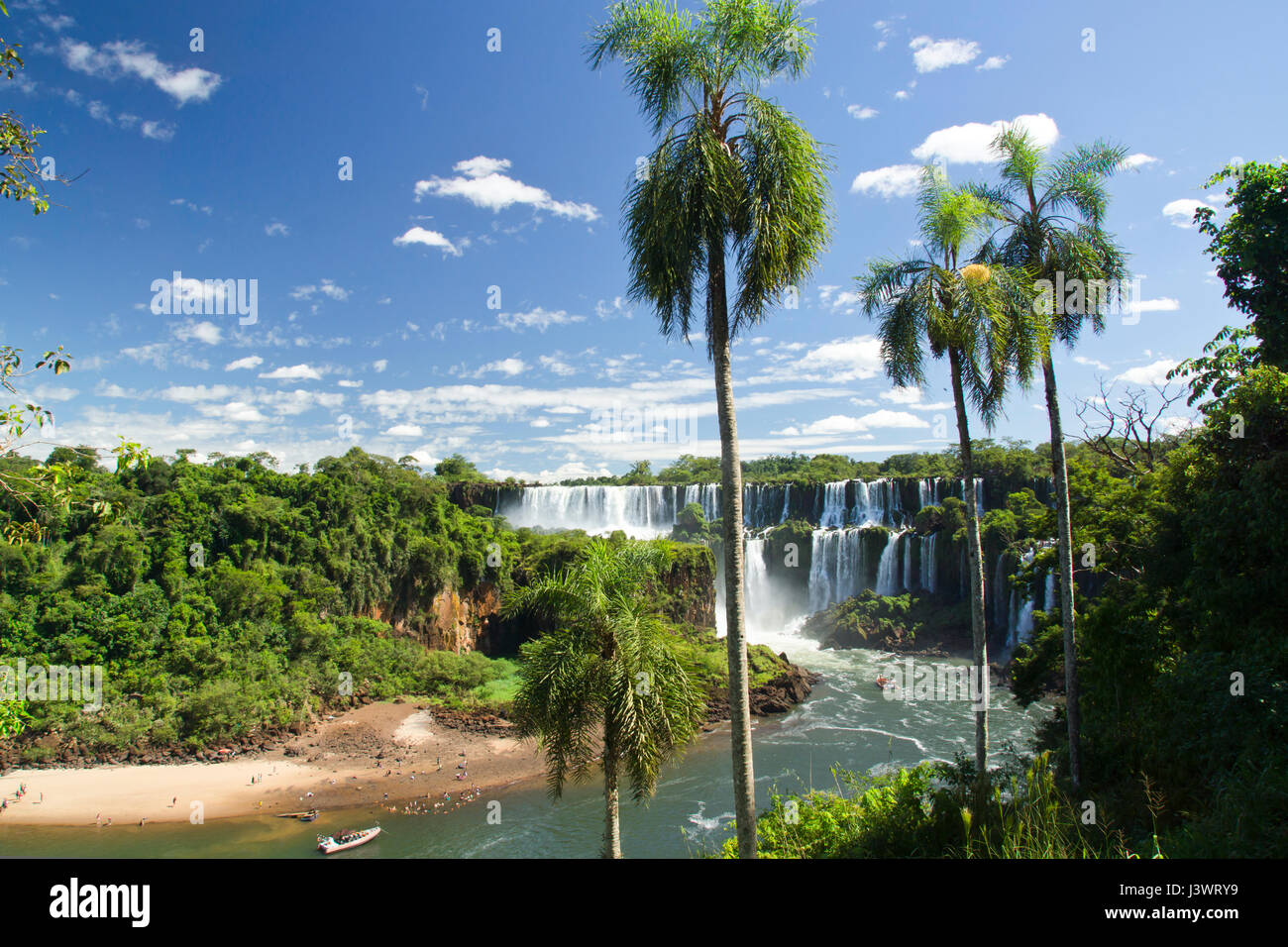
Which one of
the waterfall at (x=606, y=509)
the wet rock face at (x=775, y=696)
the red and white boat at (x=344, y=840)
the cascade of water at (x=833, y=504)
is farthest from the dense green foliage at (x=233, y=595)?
the cascade of water at (x=833, y=504)

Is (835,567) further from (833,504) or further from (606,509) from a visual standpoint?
(606,509)

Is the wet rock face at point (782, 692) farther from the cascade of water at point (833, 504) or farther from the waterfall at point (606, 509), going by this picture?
the waterfall at point (606, 509)

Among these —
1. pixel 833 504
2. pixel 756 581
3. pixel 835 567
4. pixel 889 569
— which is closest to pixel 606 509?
pixel 756 581

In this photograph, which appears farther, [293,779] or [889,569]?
[889,569]

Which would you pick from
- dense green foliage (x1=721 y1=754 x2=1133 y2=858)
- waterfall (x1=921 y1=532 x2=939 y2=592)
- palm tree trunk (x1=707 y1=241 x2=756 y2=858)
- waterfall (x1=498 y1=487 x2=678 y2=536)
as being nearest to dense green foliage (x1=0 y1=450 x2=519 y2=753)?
waterfall (x1=498 y1=487 x2=678 y2=536)

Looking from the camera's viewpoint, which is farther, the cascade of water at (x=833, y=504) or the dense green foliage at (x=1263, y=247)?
the cascade of water at (x=833, y=504)

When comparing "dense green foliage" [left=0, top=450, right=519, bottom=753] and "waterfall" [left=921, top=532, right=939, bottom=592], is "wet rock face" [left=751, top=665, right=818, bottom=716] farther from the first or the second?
"dense green foliage" [left=0, top=450, right=519, bottom=753]
